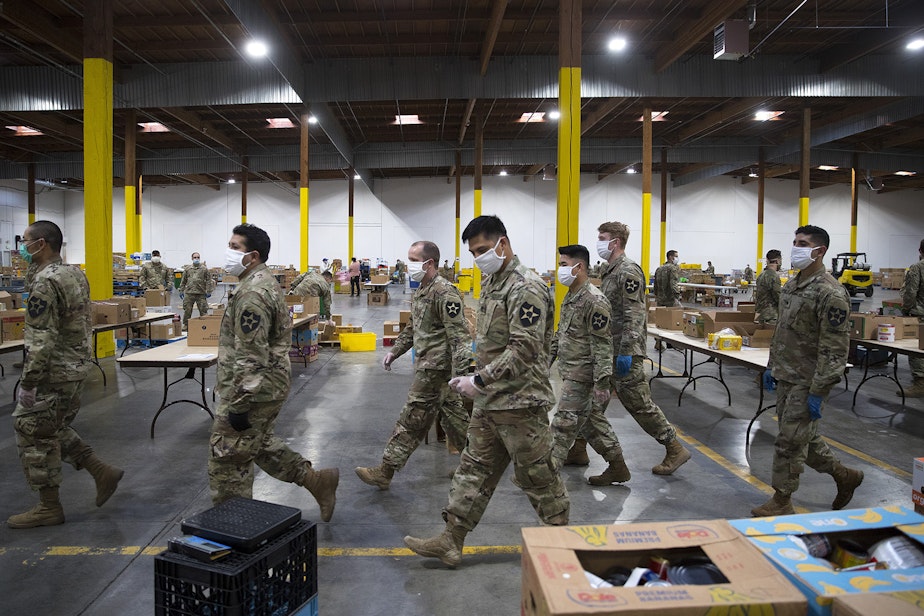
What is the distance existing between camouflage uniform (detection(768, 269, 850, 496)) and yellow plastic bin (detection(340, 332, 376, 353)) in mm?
8436

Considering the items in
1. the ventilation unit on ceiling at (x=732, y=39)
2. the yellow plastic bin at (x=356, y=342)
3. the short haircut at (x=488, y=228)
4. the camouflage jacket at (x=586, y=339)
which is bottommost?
the yellow plastic bin at (x=356, y=342)

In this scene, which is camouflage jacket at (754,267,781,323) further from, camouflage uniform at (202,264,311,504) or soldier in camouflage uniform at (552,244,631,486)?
camouflage uniform at (202,264,311,504)

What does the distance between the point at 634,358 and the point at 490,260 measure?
219cm

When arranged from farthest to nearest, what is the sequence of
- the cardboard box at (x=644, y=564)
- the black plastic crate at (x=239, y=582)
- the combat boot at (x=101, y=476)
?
the combat boot at (x=101, y=476)
the black plastic crate at (x=239, y=582)
the cardboard box at (x=644, y=564)

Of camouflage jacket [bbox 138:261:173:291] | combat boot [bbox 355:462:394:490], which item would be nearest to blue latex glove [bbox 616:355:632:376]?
combat boot [bbox 355:462:394:490]

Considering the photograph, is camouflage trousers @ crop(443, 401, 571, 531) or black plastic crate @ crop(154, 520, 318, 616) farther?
camouflage trousers @ crop(443, 401, 571, 531)

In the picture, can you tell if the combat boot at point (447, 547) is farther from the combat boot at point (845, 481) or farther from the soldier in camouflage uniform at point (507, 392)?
the combat boot at point (845, 481)

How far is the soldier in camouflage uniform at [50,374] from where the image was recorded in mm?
3662

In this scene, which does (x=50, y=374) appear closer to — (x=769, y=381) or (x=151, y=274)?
(x=769, y=381)

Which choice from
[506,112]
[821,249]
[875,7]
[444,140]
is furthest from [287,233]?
[821,249]

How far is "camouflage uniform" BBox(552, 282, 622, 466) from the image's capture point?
164 inches

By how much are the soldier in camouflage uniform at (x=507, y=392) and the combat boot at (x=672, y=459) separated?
82.0 inches

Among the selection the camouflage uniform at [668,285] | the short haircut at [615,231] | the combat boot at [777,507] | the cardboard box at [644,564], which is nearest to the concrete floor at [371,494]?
the combat boot at [777,507]

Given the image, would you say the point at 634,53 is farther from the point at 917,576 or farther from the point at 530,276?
the point at 917,576
